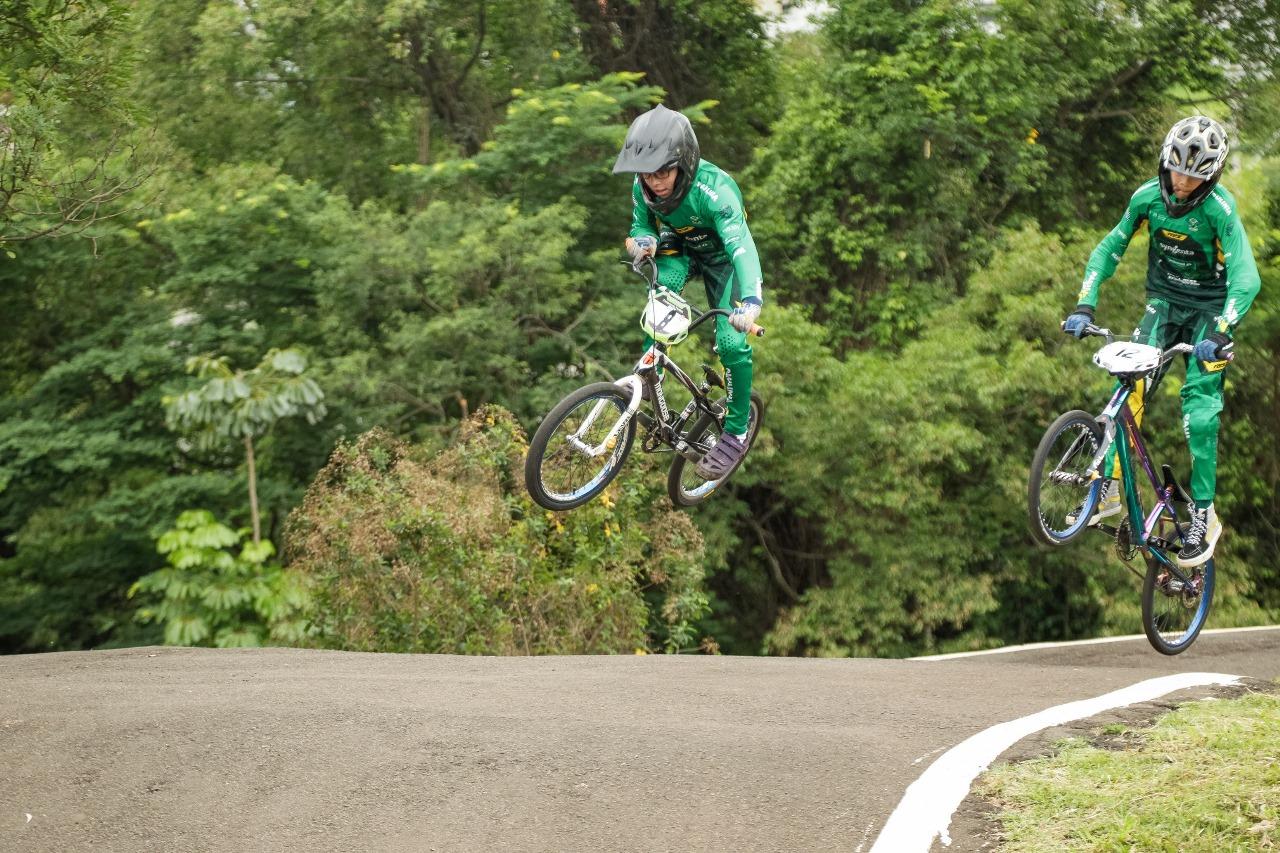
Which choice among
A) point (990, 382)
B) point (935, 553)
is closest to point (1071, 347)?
point (990, 382)

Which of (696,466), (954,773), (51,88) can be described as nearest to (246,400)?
(51,88)

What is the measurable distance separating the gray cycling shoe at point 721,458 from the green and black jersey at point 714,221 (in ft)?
3.61

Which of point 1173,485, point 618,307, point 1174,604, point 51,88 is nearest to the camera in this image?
point 51,88

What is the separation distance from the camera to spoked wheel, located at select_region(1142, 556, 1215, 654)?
8.52 metres

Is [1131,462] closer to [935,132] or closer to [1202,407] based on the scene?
[1202,407]

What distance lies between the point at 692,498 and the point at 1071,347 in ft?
27.7

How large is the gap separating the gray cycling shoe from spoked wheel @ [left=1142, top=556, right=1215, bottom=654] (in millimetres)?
2872

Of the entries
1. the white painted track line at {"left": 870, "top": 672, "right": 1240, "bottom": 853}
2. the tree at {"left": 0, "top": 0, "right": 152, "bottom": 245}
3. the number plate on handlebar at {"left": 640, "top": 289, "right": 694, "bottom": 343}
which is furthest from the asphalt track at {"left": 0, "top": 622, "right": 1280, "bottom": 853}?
the tree at {"left": 0, "top": 0, "right": 152, "bottom": 245}

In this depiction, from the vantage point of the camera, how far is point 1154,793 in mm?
4883

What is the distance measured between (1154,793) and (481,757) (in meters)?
2.68

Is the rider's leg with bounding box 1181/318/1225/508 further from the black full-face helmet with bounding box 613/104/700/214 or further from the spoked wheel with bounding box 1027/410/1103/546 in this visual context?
the black full-face helmet with bounding box 613/104/700/214

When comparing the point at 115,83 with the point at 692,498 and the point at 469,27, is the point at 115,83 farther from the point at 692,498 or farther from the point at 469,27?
the point at 469,27

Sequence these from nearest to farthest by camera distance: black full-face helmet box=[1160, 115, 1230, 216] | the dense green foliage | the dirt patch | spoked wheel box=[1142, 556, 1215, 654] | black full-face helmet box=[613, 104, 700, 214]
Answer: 1. the dirt patch
2. black full-face helmet box=[613, 104, 700, 214]
3. black full-face helmet box=[1160, 115, 1230, 216]
4. spoked wheel box=[1142, 556, 1215, 654]
5. the dense green foliage

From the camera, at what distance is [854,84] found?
18547mm
